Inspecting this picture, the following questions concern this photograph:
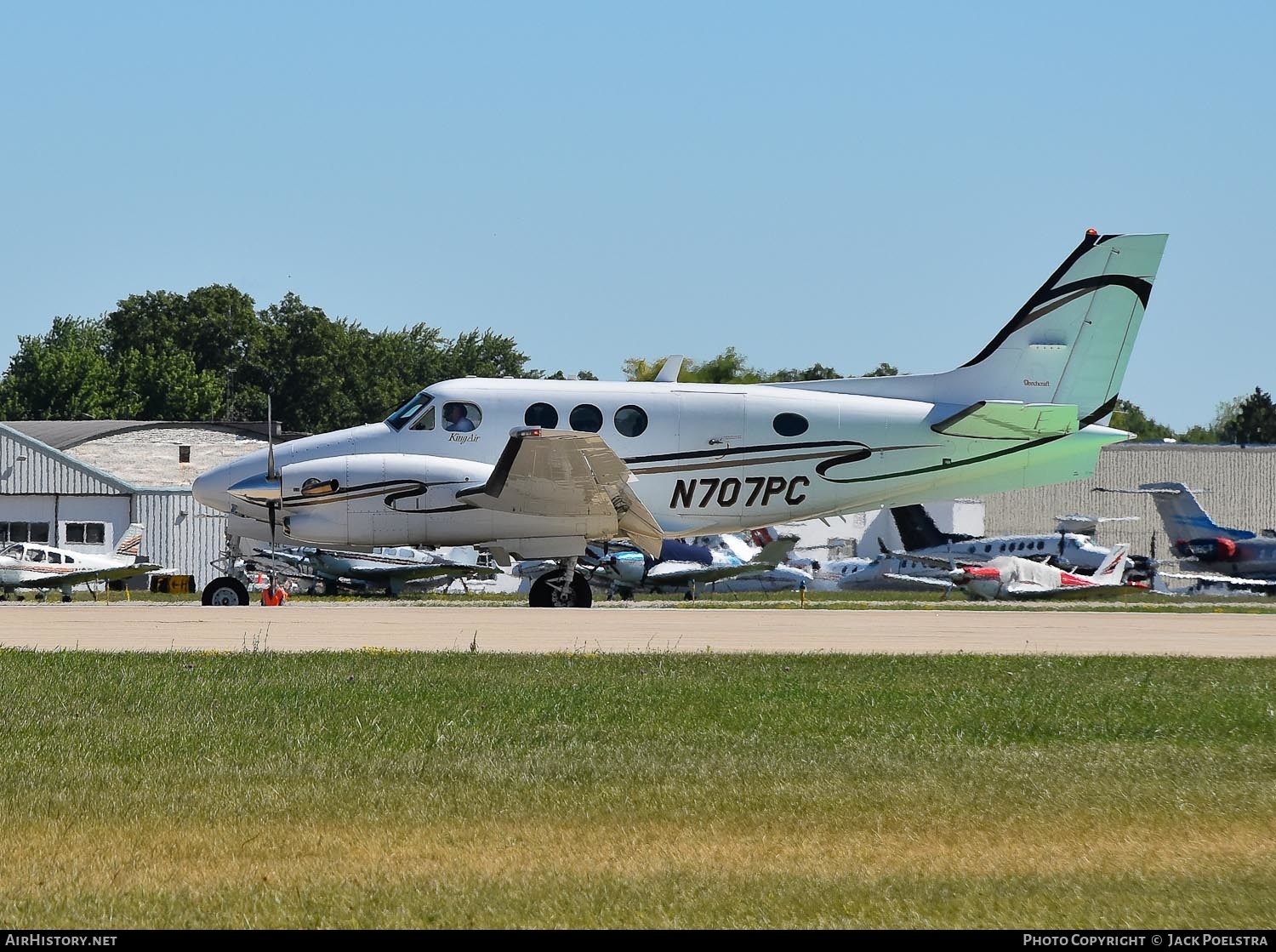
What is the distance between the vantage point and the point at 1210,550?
5344 cm

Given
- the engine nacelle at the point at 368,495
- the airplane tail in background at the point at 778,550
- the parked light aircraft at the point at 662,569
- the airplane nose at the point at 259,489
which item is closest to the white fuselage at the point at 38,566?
the parked light aircraft at the point at 662,569

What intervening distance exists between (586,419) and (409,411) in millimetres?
3050

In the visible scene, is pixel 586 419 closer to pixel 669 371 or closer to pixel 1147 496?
pixel 669 371

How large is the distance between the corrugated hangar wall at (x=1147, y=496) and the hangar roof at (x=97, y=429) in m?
34.1

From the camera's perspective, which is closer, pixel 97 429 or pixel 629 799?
pixel 629 799

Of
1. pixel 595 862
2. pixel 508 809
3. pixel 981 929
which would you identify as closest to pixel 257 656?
pixel 508 809

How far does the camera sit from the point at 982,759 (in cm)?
1019

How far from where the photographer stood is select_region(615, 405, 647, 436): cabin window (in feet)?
83.1

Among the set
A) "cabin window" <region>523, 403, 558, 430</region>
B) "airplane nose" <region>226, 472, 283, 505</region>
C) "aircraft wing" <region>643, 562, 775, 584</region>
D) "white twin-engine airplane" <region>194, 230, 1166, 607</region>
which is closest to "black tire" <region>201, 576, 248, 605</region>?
"white twin-engine airplane" <region>194, 230, 1166, 607</region>

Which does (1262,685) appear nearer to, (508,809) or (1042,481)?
(508,809)

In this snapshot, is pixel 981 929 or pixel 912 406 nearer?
pixel 981 929

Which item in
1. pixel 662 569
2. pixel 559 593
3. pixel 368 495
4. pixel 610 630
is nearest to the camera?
pixel 610 630

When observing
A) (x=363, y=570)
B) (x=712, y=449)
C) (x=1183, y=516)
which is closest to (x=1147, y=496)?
(x=1183, y=516)

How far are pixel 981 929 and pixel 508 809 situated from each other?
10.4 ft
